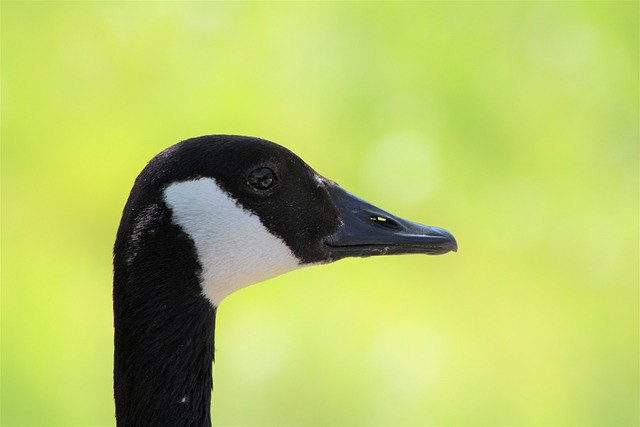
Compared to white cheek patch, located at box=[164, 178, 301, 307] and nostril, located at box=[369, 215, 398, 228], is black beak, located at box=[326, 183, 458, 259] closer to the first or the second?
nostril, located at box=[369, 215, 398, 228]

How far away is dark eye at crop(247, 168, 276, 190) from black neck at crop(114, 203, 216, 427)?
214mm

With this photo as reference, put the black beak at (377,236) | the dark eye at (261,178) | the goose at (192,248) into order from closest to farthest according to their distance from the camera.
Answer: the goose at (192,248) < the dark eye at (261,178) < the black beak at (377,236)

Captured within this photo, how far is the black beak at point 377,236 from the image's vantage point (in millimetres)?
2553

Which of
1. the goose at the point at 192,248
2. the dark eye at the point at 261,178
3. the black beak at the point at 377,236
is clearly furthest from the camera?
the black beak at the point at 377,236

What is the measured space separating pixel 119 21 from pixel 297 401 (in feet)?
9.38

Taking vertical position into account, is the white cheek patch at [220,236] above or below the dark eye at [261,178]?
below

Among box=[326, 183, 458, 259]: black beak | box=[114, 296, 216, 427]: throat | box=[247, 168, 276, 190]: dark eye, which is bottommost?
box=[114, 296, 216, 427]: throat

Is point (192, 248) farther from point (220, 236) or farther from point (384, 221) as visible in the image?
point (384, 221)

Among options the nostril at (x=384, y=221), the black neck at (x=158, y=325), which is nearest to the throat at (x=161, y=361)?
the black neck at (x=158, y=325)

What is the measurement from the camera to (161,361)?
2377 millimetres

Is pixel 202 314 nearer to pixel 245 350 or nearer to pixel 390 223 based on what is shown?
pixel 390 223

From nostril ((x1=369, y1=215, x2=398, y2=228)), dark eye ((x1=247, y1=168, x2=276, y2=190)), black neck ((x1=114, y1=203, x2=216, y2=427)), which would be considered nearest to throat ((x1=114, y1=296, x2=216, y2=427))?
black neck ((x1=114, y1=203, x2=216, y2=427))

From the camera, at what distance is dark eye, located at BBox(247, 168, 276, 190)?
7.96 ft

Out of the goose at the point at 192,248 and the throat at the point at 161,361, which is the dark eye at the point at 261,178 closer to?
the goose at the point at 192,248
